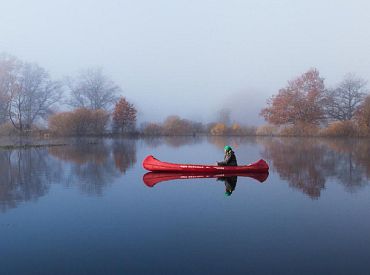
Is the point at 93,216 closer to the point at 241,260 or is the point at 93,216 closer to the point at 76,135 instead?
the point at 241,260

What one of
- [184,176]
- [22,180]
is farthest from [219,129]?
[22,180]

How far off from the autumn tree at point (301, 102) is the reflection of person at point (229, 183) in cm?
4254

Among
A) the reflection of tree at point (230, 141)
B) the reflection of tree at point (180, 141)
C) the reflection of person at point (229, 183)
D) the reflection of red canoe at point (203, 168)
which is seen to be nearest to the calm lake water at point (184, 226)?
the reflection of person at point (229, 183)

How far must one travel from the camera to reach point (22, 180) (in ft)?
44.0

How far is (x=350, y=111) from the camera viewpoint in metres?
54.2

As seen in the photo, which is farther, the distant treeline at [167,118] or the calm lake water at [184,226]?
the distant treeline at [167,118]

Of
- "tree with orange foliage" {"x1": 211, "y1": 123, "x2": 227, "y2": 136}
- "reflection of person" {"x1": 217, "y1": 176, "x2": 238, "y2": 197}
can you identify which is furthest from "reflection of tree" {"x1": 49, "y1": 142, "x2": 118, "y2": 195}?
"tree with orange foliage" {"x1": 211, "y1": 123, "x2": 227, "y2": 136}

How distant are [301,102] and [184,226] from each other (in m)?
49.6

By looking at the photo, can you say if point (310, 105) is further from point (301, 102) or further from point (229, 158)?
point (229, 158)

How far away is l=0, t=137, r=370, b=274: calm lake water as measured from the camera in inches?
227

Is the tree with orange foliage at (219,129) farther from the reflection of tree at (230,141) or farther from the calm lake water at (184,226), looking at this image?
the calm lake water at (184,226)

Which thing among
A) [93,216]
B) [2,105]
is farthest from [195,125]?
[93,216]

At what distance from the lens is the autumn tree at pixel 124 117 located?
57531 mm

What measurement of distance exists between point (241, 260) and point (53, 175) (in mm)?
10654
